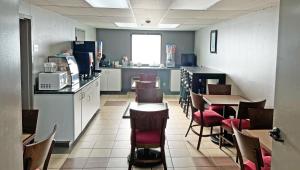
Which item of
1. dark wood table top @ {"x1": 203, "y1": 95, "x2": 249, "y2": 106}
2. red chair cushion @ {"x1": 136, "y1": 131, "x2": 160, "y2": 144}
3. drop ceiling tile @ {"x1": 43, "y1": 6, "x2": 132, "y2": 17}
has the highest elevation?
drop ceiling tile @ {"x1": 43, "y1": 6, "x2": 132, "y2": 17}

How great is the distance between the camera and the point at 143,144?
10.9ft

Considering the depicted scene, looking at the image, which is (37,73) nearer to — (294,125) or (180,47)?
(294,125)

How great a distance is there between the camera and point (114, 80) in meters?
9.16

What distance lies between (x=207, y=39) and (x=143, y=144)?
4.99 meters

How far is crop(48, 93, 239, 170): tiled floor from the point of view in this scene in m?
3.71

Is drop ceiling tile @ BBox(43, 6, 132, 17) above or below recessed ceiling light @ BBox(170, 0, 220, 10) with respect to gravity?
above

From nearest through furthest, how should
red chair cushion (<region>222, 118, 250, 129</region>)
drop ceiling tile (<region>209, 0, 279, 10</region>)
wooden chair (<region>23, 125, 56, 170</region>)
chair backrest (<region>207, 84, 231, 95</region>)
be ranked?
1. wooden chair (<region>23, 125, 56, 170</region>)
2. drop ceiling tile (<region>209, 0, 279, 10</region>)
3. red chair cushion (<region>222, 118, 250, 129</region>)
4. chair backrest (<region>207, 84, 231, 95</region>)

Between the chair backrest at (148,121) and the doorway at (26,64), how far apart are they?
1.67 metres

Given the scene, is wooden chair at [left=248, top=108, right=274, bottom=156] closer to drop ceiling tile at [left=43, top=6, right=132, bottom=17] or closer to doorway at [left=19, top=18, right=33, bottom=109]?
drop ceiling tile at [left=43, top=6, right=132, bottom=17]

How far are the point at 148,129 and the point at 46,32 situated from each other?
8.04 feet

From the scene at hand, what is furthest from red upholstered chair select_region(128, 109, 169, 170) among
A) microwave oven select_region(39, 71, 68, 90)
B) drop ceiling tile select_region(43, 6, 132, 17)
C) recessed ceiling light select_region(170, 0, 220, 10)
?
drop ceiling tile select_region(43, 6, 132, 17)

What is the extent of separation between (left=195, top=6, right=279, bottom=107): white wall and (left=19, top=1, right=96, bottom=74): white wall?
3251 millimetres

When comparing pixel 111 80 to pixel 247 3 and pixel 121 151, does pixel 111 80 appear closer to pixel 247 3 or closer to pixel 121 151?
pixel 121 151

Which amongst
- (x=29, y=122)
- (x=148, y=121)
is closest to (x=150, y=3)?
(x=148, y=121)
